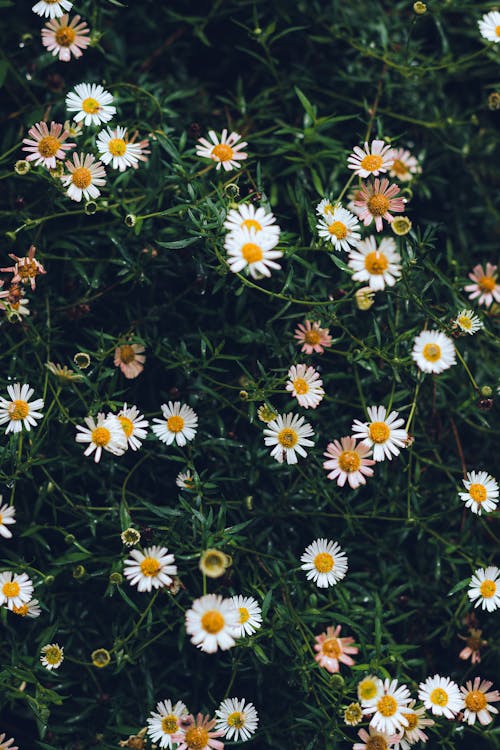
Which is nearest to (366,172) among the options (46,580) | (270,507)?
(270,507)

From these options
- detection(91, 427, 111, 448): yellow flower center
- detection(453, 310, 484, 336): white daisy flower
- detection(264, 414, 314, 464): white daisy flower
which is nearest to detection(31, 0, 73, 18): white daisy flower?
detection(91, 427, 111, 448): yellow flower center

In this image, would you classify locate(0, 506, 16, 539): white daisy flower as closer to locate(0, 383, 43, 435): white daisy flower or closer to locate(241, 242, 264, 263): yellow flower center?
locate(0, 383, 43, 435): white daisy flower

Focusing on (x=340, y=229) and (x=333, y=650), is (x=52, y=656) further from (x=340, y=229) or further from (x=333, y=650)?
(x=340, y=229)

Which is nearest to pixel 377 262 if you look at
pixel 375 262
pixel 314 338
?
pixel 375 262

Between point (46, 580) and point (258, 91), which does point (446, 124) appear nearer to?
point (258, 91)

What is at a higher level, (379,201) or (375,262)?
(379,201)

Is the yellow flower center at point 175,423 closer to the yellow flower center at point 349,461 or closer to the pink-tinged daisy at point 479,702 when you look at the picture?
the yellow flower center at point 349,461

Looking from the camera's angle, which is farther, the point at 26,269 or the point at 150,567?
the point at 26,269
